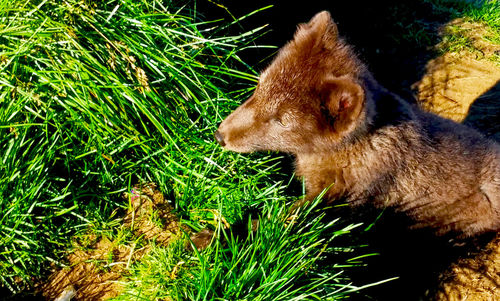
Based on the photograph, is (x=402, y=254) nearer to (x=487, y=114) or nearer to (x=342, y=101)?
(x=342, y=101)

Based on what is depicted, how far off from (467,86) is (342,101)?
12.6ft

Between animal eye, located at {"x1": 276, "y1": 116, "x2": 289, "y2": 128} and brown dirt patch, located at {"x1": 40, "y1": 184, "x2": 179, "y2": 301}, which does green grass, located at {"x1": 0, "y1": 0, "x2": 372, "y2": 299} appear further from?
animal eye, located at {"x1": 276, "y1": 116, "x2": 289, "y2": 128}

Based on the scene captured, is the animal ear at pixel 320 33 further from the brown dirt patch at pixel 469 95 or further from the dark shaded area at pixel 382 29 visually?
the brown dirt patch at pixel 469 95

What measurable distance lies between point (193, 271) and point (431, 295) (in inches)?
82.9

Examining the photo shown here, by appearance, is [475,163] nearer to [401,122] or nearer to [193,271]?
[401,122]

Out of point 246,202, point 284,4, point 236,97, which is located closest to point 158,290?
point 246,202

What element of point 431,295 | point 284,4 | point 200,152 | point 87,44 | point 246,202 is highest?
point 87,44

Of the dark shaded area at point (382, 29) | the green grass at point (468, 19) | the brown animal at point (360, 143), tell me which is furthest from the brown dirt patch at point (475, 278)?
the green grass at point (468, 19)

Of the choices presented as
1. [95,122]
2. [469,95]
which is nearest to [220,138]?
[95,122]

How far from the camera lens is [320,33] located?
3.36 metres

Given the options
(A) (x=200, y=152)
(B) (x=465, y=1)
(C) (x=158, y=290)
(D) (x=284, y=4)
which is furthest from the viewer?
(B) (x=465, y=1)

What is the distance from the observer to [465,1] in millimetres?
7898

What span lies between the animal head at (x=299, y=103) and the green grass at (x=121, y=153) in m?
0.27

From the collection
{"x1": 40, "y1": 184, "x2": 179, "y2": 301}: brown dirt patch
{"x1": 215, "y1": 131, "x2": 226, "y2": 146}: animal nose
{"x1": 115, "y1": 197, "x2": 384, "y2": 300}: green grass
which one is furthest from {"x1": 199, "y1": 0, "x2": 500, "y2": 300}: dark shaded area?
{"x1": 40, "y1": 184, "x2": 179, "y2": 301}: brown dirt patch
